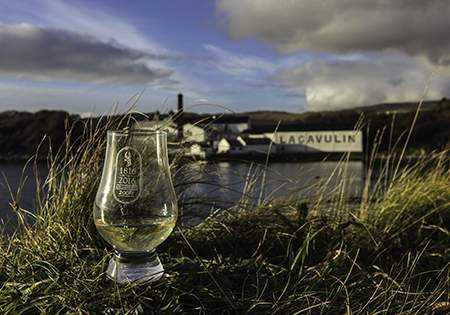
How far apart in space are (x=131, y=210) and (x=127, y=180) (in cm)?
9

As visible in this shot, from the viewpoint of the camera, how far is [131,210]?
100cm

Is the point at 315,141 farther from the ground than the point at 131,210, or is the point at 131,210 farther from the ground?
the point at 131,210

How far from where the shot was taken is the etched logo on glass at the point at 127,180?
3.25 feet

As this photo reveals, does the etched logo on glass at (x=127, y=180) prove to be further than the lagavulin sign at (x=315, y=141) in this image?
No

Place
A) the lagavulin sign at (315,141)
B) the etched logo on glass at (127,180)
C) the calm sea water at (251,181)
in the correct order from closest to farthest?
the etched logo on glass at (127,180) → the calm sea water at (251,181) → the lagavulin sign at (315,141)

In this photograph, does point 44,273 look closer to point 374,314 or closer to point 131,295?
point 131,295

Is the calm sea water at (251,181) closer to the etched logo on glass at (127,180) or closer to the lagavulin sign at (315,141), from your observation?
the etched logo on glass at (127,180)

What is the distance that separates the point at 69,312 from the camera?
0.96 m

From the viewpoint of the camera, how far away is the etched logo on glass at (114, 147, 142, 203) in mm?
991

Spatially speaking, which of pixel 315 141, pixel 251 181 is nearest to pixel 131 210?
pixel 251 181

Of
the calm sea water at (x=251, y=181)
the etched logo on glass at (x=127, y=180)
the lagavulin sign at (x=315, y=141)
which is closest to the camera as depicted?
the etched logo on glass at (x=127, y=180)

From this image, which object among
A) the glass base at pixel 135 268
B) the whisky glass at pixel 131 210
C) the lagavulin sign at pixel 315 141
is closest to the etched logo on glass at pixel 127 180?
the whisky glass at pixel 131 210

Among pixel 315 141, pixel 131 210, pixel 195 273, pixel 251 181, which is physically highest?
pixel 131 210

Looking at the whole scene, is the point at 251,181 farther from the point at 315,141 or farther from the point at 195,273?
the point at 315,141
